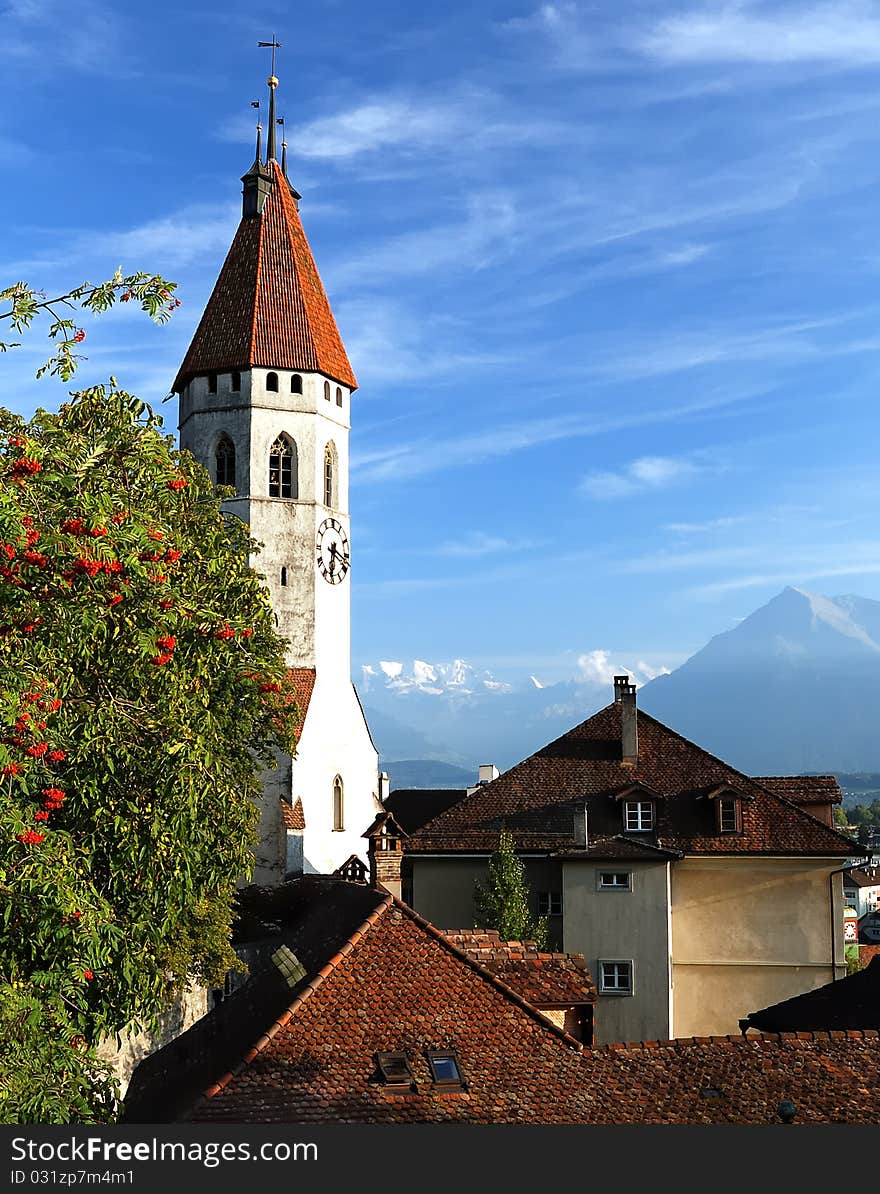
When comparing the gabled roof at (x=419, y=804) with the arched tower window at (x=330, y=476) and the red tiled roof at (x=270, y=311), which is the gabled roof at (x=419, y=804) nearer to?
the arched tower window at (x=330, y=476)

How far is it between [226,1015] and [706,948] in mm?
19471

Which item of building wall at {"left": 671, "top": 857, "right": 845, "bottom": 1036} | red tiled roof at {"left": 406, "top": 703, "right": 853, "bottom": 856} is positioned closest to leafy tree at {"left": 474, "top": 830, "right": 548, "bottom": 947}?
red tiled roof at {"left": 406, "top": 703, "right": 853, "bottom": 856}

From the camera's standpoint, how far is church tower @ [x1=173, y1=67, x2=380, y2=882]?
45469mm

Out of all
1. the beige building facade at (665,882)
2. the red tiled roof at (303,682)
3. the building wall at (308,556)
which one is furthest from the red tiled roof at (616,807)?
the red tiled roof at (303,682)

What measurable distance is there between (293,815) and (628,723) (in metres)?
11.7

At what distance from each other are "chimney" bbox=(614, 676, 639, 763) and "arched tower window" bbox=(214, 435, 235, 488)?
16.4 m

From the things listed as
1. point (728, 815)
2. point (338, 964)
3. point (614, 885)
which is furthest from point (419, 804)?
point (338, 964)

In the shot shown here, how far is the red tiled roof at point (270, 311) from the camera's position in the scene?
48406 mm

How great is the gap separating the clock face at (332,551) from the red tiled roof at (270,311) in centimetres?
598

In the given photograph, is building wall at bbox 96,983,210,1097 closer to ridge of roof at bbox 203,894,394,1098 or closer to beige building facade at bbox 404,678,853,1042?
ridge of roof at bbox 203,894,394,1098

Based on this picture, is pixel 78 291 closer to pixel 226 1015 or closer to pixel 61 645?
pixel 61 645

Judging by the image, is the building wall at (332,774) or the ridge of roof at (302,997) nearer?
the ridge of roof at (302,997)

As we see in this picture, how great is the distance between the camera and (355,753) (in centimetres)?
4712

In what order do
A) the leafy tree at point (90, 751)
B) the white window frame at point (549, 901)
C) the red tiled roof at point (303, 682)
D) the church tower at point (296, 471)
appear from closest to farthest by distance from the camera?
the leafy tree at point (90, 751) < the white window frame at point (549, 901) < the red tiled roof at point (303, 682) < the church tower at point (296, 471)
